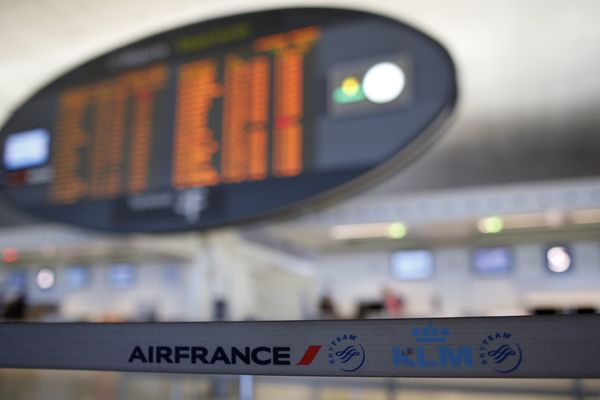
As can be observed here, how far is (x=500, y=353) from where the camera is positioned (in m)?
0.79

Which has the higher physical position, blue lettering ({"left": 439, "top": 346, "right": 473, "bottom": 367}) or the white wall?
the white wall

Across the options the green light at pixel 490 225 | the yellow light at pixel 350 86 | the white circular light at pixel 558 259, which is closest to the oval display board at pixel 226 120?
the yellow light at pixel 350 86

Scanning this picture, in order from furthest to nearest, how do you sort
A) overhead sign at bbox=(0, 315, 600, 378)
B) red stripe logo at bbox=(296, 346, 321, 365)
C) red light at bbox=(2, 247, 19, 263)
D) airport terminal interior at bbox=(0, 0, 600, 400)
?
red light at bbox=(2, 247, 19, 263)
airport terminal interior at bbox=(0, 0, 600, 400)
red stripe logo at bbox=(296, 346, 321, 365)
overhead sign at bbox=(0, 315, 600, 378)

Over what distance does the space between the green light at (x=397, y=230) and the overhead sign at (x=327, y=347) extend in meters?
7.26

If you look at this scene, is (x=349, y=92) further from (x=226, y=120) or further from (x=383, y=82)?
(x=226, y=120)

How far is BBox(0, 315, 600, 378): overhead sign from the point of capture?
77 cm

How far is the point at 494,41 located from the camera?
634 centimetres

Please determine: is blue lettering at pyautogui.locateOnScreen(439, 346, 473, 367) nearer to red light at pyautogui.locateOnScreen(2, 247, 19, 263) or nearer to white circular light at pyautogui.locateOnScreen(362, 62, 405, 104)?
white circular light at pyautogui.locateOnScreen(362, 62, 405, 104)

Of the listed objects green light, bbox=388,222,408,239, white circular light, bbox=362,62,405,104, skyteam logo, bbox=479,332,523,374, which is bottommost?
skyteam logo, bbox=479,332,523,374

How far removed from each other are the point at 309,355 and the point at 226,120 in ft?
6.90

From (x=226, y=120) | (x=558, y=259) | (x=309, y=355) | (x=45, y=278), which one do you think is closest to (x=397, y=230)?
(x=558, y=259)

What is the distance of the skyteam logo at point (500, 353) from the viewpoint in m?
0.78

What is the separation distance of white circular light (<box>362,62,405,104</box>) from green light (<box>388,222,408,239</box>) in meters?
5.77

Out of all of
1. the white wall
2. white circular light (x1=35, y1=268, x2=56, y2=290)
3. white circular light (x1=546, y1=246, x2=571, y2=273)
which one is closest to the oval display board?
the white wall
